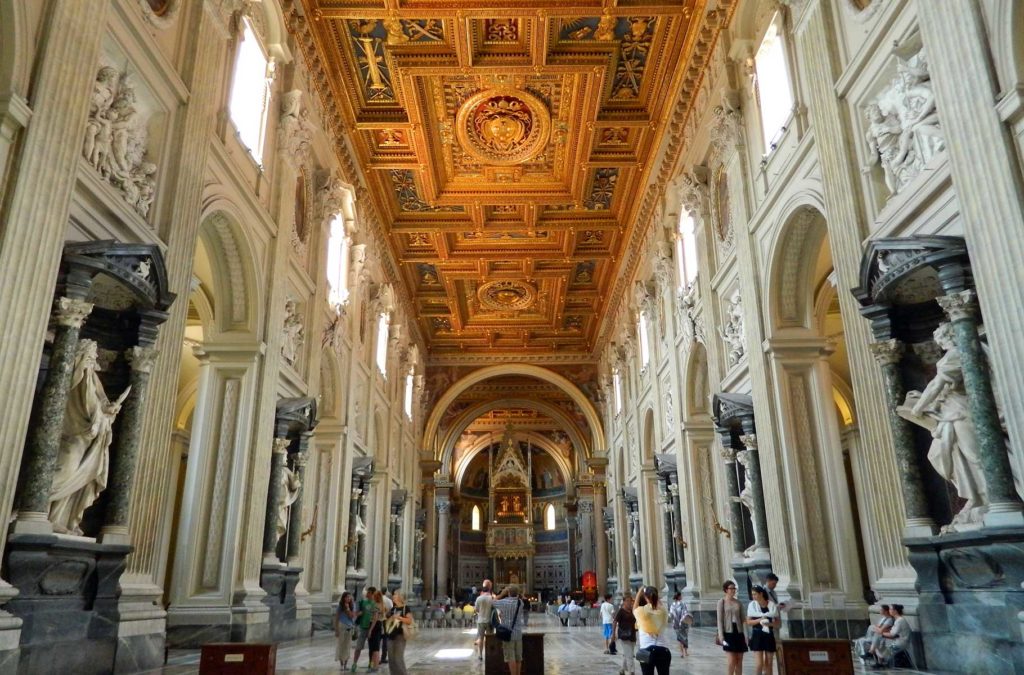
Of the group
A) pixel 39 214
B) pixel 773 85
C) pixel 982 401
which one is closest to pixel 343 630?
pixel 39 214

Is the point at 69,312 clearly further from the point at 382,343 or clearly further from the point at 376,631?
the point at 382,343

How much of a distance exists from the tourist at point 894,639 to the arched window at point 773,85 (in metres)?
6.84

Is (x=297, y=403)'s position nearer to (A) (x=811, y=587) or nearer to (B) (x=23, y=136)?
(B) (x=23, y=136)

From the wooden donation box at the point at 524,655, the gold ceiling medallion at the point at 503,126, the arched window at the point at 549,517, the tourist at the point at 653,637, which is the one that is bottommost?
the wooden donation box at the point at 524,655

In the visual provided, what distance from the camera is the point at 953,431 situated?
6.91 m

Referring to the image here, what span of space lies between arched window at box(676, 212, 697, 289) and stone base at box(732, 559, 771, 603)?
6.42 metres

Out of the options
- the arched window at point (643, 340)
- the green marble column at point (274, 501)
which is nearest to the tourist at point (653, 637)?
the green marble column at point (274, 501)

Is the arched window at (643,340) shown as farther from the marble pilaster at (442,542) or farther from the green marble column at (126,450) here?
the green marble column at (126,450)

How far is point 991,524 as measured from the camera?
6281 millimetres

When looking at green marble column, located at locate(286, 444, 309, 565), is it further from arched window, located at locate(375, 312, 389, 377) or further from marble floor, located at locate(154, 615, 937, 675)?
arched window, located at locate(375, 312, 389, 377)

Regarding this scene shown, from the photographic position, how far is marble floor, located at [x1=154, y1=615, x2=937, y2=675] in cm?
920

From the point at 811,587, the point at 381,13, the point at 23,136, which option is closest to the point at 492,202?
the point at 381,13

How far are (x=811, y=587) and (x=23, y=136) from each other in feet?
34.5

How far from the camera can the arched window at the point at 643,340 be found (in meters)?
22.2
